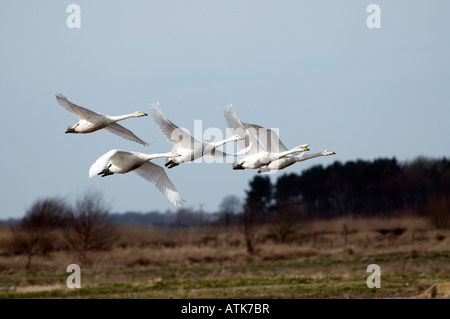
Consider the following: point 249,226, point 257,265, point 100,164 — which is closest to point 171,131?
point 100,164

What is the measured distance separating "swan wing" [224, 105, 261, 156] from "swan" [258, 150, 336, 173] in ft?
3.41

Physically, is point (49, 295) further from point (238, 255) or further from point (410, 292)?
point (238, 255)

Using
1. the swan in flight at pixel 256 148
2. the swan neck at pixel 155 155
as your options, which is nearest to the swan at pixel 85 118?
the swan neck at pixel 155 155

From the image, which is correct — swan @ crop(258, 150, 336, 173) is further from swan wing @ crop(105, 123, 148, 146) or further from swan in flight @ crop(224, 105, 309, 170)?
swan wing @ crop(105, 123, 148, 146)

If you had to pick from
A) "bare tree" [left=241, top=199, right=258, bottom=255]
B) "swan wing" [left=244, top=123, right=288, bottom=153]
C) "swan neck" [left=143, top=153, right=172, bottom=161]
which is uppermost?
"swan wing" [left=244, top=123, right=288, bottom=153]

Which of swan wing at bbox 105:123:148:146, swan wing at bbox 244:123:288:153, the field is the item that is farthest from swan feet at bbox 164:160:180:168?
the field

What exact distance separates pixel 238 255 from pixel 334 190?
24106 millimetres

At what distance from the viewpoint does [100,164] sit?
38.3 feet

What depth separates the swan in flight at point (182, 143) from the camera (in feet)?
44.6

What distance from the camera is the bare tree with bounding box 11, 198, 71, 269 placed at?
55750 mm
